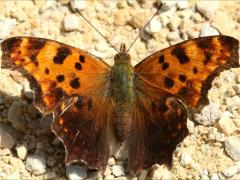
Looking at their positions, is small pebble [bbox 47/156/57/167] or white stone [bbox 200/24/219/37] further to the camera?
white stone [bbox 200/24/219/37]

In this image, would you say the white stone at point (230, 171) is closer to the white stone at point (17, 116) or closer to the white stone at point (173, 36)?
the white stone at point (173, 36)

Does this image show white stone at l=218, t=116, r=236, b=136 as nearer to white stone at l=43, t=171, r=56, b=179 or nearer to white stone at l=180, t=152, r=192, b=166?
white stone at l=180, t=152, r=192, b=166

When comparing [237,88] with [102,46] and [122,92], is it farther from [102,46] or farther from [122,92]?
[102,46]

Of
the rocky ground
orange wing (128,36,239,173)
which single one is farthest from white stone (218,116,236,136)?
orange wing (128,36,239,173)

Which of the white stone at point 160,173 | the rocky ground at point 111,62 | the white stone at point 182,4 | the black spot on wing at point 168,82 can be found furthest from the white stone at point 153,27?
the white stone at point 160,173

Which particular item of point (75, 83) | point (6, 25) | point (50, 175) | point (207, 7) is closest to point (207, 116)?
→ point (75, 83)
